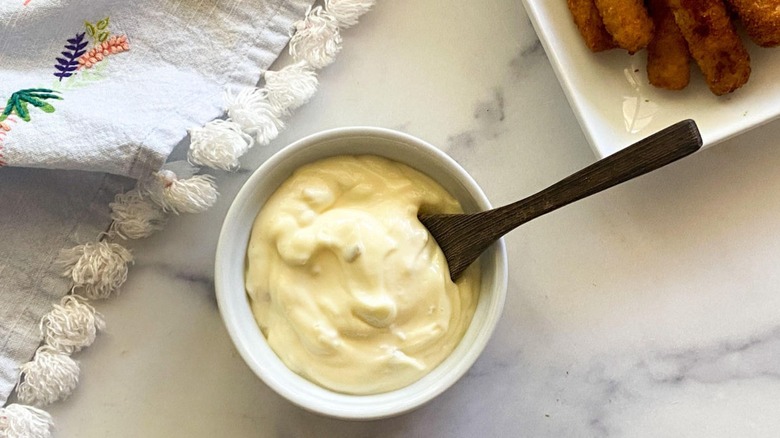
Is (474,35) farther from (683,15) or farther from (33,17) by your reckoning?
(33,17)

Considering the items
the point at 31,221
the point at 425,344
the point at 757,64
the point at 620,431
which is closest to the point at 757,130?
the point at 757,64

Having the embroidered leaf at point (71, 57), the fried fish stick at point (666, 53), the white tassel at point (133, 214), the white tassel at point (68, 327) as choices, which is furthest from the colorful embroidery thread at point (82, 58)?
the fried fish stick at point (666, 53)

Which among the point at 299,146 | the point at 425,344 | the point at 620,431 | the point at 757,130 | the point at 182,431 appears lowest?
the point at 182,431

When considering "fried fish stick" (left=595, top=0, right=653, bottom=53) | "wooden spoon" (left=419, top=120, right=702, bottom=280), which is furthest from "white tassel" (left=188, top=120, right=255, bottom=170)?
"fried fish stick" (left=595, top=0, right=653, bottom=53)

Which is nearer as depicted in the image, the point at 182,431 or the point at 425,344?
the point at 425,344

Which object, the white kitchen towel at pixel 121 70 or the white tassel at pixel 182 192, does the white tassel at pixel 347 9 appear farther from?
the white tassel at pixel 182 192

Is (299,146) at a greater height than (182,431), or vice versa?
(299,146)
